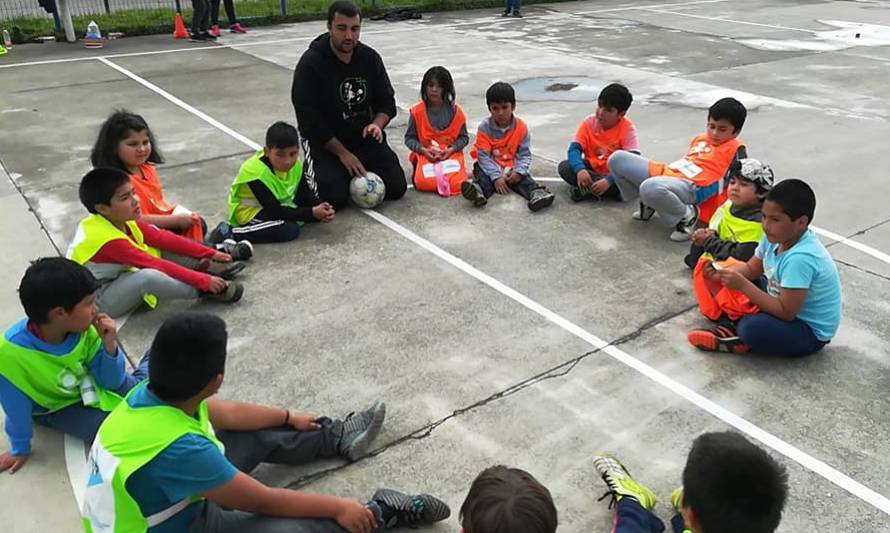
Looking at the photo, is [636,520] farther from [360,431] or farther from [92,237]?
[92,237]

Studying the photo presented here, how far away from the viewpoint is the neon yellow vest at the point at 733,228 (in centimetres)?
421

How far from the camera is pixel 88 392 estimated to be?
3.13 metres

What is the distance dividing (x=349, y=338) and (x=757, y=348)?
210 centimetres

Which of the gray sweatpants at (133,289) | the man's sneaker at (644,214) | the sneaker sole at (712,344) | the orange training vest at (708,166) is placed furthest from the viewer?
the man's sneaker at (644,214)

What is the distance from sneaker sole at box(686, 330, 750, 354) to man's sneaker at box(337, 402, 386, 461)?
5.62 feet

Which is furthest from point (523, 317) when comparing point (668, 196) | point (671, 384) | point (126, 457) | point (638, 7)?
point (638, 7)

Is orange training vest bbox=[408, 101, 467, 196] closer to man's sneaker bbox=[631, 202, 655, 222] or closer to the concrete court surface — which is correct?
the concrete court surface

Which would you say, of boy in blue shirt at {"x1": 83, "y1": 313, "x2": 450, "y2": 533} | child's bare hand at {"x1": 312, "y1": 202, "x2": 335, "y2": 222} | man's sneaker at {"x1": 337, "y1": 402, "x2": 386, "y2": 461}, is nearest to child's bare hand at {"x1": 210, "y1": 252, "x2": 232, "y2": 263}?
child's bare hand at {"x1": 312, "y1": 202, "x2": 335, "y2": 222}

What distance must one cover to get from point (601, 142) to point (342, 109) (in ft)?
6.64

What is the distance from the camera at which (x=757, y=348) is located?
383 cm

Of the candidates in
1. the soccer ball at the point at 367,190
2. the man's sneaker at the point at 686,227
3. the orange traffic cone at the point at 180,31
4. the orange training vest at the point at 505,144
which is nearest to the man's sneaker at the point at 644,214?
the man's sneaker at the point at 686,227

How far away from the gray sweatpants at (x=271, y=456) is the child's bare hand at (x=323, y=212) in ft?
7.68

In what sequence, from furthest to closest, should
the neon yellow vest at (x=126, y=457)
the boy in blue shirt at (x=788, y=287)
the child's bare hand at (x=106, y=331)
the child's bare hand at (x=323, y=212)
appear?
1. the child's bare hand at (x=323, y=212)
2. the boy in blue shirt at (x=788, y=287)
3. the child's bare hand at (x=106, y=331)
4. the neon yellow vest at (x=126, y=457)

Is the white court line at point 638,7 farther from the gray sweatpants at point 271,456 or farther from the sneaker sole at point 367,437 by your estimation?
the gray sweatpants at point 271,456
